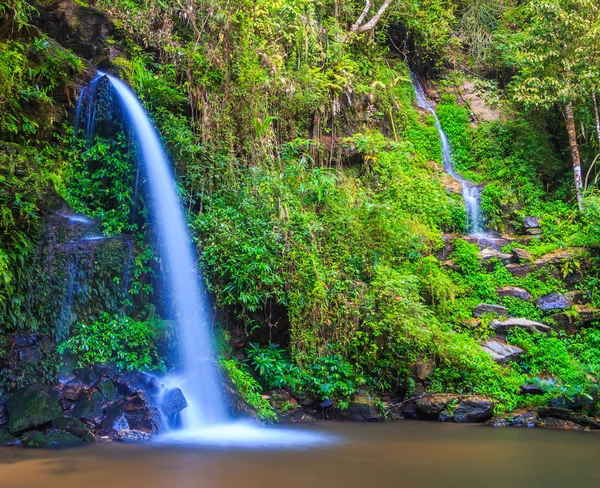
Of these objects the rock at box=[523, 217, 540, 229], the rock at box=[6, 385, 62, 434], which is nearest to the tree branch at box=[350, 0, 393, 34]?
the rock at box=[523, 217, 540, 229]

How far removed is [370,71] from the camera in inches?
535

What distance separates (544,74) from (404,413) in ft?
34.9

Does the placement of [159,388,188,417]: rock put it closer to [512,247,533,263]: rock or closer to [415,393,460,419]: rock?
[415,393,460,419]: rock

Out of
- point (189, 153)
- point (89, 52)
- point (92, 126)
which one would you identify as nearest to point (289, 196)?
point (189, 153)

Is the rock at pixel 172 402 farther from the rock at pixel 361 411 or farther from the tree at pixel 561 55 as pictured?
the tree at pixel 561 55

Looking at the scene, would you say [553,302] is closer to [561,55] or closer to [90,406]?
[561,55]

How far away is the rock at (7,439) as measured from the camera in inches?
187

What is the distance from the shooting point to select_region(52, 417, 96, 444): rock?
197 inches

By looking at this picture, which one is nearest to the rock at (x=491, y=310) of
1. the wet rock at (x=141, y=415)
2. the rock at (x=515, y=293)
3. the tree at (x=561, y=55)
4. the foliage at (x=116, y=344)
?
the rock at (x=515, y=293)

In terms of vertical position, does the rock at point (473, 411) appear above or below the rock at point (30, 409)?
below

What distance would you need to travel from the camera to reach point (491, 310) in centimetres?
906

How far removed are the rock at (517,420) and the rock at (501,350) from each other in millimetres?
1181

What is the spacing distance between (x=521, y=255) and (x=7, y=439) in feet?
32.4

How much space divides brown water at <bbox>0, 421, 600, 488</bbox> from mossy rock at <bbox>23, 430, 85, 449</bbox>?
159 mm
